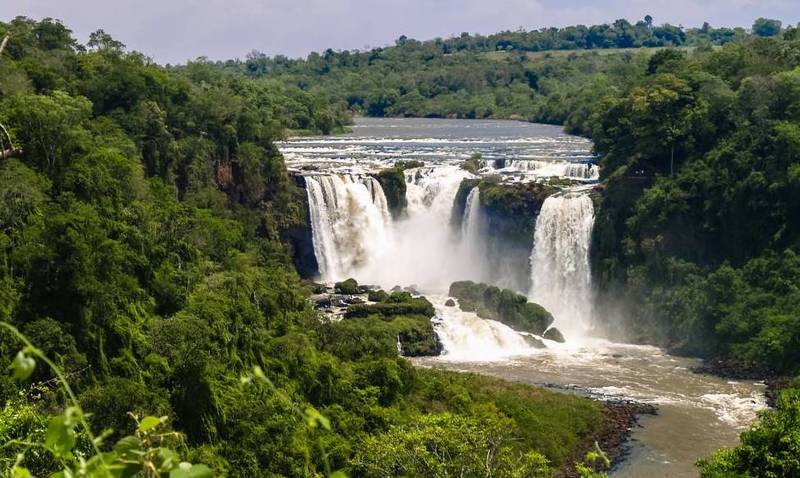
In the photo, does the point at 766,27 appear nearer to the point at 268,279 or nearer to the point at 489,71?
the point at 489,71

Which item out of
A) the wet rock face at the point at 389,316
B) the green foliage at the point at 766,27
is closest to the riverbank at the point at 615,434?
the wet rock face at the point at 389,316

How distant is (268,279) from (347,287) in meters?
11.4

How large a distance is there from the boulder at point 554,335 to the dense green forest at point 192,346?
4375 mm

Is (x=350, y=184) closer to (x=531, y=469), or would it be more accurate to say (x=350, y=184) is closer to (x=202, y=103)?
(x=202, y=103)

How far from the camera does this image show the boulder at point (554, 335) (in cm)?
3812

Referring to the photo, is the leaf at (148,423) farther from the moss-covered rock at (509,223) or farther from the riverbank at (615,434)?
the moss-covered rock at (509,223)

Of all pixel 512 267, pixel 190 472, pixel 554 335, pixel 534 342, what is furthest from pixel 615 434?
pixel 190 472

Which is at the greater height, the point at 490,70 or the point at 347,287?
the point at 490,70

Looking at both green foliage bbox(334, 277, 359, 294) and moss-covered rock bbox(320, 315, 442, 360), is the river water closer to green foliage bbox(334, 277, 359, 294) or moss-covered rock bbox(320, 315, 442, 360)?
moss-covered rock bbox(320, 315, 442, 360)

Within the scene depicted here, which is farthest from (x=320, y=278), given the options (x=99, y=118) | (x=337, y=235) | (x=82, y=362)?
(x=82, y=362)

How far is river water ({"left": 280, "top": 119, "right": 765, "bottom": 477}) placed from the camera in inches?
1140

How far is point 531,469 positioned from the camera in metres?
20.1

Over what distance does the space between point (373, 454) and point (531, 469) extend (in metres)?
3.00

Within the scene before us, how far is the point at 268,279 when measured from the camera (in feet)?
98.2
